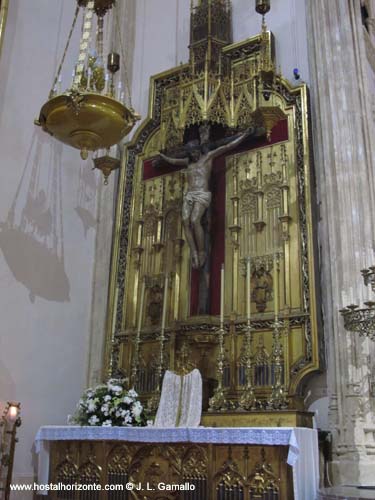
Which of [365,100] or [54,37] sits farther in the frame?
[54,37]

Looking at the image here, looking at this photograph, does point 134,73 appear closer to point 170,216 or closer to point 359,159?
point 170,216

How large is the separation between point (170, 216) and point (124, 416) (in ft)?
9.22

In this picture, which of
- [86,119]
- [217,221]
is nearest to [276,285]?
[217,221]

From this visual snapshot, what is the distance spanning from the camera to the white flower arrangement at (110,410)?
609cm

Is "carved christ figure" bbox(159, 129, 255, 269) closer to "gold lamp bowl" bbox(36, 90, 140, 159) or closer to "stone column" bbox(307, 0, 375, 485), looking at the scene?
"stone column" bbox(307, 0, 375, 485)

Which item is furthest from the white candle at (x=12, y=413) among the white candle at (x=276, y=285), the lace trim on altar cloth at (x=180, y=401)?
the white candle at (x=276, y=285)

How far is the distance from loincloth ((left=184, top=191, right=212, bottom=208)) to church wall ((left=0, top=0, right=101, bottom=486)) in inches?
71.1

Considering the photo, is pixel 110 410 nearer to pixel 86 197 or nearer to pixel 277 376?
pixel 277 376

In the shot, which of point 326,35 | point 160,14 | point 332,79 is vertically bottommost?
point 332,79

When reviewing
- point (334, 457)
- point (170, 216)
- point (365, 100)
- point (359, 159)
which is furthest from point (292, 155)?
point (334, 457)

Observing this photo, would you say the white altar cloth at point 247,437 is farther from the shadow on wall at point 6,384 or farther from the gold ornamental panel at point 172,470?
the shadow on wall at point 6,384

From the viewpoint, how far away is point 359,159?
6.61 m

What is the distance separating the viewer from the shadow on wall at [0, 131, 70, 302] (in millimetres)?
7141

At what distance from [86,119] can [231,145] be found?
7.27 ft
